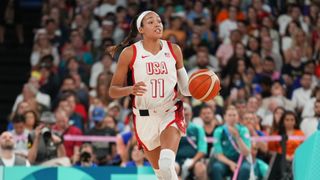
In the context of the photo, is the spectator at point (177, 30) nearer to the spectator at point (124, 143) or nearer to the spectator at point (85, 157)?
the spectator at point (124, 143)

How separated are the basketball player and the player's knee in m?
0.09

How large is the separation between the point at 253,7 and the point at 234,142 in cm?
635

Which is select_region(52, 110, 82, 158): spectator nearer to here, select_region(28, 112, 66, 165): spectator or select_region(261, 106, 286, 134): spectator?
select_region(28, 112, 66, 165): spectator

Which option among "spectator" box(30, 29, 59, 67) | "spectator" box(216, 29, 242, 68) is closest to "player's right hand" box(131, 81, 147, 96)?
"spectator" box(216, 29, 242, 68)

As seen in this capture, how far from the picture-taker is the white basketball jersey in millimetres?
9648

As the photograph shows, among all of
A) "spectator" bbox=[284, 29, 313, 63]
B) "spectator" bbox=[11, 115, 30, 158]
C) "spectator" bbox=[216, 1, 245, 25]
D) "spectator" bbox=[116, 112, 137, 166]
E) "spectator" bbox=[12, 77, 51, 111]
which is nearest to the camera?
"spectator" bbox=[11, 115, 30, 158]

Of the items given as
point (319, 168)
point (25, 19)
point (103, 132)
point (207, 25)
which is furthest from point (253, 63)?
point (319, 168)

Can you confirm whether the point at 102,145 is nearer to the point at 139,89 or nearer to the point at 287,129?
the point at 287,129

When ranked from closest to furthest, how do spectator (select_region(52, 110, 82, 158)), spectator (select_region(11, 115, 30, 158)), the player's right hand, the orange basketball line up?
1. the player's right hand
2. the orange basketball
3. spectator (select_region(11, 115, 30, 158))
4. spectator (select_region(52, 110, 82, 158))

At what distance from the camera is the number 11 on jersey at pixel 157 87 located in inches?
380

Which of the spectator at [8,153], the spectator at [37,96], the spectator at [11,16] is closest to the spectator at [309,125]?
the spectator at [37,96]

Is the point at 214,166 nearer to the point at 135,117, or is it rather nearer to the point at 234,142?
the point at 234,142

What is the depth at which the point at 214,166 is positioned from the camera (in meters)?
13.8

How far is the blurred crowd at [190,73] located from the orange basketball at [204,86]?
4.06m
